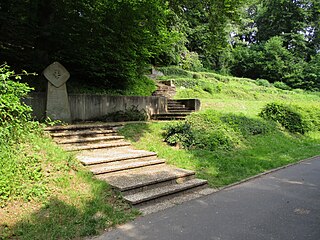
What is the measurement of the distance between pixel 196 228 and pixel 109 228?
116 cm

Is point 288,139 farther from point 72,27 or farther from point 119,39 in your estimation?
point 72,27

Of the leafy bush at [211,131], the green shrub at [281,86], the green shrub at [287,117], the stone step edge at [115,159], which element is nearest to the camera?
the stone step edge at [115,159]

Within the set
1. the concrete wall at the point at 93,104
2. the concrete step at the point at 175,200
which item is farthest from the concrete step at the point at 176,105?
the concrete step at the point at 175,200

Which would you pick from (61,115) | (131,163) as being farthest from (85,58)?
(131,163)

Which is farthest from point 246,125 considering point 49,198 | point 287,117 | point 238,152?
point 49,198

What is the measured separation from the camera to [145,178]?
17.3 feet

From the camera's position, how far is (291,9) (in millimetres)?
40594

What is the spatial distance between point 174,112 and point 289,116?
562 centimetres

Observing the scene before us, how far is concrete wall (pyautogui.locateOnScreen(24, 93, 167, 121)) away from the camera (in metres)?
8.76

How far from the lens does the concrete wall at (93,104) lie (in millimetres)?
8758

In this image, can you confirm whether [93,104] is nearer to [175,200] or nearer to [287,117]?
[175,200]

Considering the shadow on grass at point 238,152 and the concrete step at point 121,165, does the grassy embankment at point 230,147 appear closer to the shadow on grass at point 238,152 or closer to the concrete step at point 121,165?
the shadow on grass at point 238,152

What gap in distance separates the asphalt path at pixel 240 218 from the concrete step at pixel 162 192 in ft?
1.32

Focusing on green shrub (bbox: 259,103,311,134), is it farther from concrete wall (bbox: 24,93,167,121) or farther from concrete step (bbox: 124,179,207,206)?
concrete step (bbox: 124,179,207,206)
